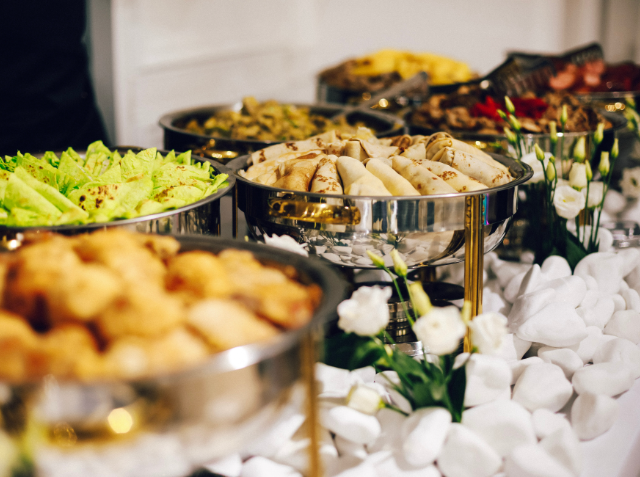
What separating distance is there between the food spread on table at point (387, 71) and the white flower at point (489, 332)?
1827 mm

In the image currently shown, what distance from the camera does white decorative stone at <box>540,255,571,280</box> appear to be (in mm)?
1233

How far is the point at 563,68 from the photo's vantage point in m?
2.75

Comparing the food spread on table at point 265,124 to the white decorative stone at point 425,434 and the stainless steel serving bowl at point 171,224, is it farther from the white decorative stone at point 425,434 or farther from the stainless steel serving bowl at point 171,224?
the white decorative stone at point 425,434

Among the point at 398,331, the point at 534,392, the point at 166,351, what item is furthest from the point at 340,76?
the point at 166,351

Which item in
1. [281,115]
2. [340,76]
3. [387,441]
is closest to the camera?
[387,441]

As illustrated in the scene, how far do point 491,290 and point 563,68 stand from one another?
1848mm

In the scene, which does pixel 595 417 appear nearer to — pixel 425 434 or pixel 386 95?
pixel 425 434

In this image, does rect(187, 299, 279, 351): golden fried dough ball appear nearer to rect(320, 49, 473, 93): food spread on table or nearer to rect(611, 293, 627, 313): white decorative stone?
rect(611, 293, 627, 313): white decorative stone

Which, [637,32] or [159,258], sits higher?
[637,32]

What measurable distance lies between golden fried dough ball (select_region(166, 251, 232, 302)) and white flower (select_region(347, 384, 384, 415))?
10.5 inches

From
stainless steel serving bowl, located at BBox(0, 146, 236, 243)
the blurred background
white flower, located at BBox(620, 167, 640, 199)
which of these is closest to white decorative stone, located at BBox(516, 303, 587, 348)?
stainless steel serving bowl, located at BBox(0, 146, 236, 243)

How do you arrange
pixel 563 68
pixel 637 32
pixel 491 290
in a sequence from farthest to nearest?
pixel 637 32 < pixel 563 68 < pixel 491 290

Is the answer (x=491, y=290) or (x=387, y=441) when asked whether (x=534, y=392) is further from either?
(x=491, y=290)

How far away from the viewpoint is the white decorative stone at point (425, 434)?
0.71 m
